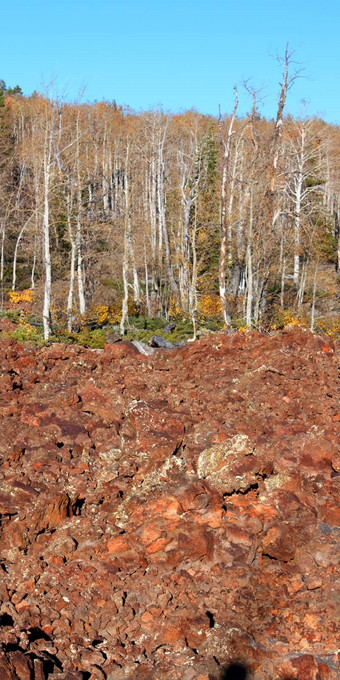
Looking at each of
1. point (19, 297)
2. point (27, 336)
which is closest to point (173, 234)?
point (19, 297)

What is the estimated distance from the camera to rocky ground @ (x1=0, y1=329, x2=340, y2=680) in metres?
4.30

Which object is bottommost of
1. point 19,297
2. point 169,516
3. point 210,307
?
point 169,516

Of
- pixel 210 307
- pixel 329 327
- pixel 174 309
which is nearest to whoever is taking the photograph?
pixel 329 327

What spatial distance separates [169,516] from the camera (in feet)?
18.3

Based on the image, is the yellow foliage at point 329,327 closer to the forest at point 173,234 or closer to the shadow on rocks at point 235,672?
the forest at point 173,234

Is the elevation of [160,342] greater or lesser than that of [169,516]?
greater

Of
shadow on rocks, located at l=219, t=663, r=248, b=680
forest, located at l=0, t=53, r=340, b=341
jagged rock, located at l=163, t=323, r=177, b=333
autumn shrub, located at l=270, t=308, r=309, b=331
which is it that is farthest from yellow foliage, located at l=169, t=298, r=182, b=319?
shadow on rocks, located at l=219, t=663, r=248, b=680

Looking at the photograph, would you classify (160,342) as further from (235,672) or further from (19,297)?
(235,672)

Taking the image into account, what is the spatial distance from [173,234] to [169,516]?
80.5ft

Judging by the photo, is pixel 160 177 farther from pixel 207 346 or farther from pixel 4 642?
pixel 4 642

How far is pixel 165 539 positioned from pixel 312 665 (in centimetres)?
171

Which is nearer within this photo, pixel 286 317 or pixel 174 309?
pixel 286 317

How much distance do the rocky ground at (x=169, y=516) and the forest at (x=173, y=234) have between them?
21.5 ft

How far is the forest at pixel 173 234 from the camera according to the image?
18.0 m
